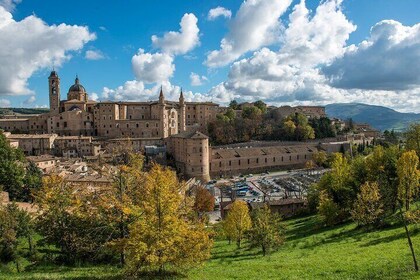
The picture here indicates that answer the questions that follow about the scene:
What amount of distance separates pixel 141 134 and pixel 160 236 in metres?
69.3

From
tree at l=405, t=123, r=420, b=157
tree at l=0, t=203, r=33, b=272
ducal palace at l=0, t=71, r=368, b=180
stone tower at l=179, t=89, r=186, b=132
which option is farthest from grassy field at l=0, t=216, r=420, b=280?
stone tower at l=179, t=89, r=186, b=132

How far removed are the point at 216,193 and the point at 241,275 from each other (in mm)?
38809

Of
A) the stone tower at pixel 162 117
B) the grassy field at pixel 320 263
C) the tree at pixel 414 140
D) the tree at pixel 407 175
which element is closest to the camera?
the grassy field at pixel 320 263

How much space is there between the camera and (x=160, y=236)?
40.5 ft

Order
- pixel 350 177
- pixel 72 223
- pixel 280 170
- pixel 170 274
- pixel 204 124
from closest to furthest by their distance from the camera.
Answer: pixel 170 274 → pixel 72 223 → pixel 350 177 → pixel 280 170 → pixel 204 124

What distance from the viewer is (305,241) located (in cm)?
2273

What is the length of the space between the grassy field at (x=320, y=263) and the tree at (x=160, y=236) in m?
1.43

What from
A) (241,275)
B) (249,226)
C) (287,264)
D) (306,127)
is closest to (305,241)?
(249,226)

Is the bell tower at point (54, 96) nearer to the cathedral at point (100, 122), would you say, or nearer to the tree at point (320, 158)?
the cathedral at point (100, 122)

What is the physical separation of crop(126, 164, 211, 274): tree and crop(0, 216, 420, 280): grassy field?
4.70ft

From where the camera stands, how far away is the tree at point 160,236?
12.2m

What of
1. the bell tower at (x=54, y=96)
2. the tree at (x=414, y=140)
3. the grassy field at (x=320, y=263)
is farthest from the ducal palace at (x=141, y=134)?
the grassy field at (x=320, y=263)

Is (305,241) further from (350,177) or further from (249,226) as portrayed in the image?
(350,177)

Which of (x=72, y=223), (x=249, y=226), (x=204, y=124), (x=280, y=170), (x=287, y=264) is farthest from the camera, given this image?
(x=204, y=124)
